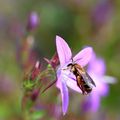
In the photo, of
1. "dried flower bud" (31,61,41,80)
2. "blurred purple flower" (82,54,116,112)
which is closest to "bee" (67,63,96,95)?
"dried flower bud" (31,61,41,80)

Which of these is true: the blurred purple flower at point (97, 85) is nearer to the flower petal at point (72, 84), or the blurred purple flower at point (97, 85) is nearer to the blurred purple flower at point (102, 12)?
the flower petal at point (72, 84)

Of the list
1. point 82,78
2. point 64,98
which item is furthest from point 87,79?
point 64,98

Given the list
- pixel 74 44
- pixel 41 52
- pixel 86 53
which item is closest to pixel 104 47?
pixel 74 44

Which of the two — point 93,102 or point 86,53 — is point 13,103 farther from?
point 86,53

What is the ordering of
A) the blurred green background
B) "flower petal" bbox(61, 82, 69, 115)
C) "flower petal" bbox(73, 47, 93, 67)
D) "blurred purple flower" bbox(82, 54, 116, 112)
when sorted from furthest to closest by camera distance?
the blurred green background
"blurred purple flower" bbox(82, 54, 116, 112)
"flower petal" bbox(73, 47, 93, 67)
"flower petal" bbox(61, 82, 69, 115)

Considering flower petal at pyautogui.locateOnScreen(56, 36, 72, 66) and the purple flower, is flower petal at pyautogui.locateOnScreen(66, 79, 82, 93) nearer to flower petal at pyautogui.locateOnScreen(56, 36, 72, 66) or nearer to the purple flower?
→ the purple flower

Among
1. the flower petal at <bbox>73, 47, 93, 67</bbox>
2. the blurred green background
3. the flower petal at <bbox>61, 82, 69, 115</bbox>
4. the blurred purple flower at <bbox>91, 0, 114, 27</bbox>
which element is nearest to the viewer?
the flower petal at <bbox>61, 82, 69, 115</bbox>
